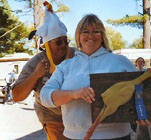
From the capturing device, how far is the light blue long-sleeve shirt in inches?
61.5

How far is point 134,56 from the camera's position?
13742 mm

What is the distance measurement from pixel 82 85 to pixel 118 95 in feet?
0.92

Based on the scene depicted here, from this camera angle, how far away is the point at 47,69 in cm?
220

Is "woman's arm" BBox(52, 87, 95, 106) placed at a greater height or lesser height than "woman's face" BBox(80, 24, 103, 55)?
lesser

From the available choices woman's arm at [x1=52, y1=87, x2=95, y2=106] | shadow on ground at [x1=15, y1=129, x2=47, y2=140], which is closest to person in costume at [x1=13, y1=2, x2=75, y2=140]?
woman's arm at [x1=52, y1=87, x2=95, y2=106]

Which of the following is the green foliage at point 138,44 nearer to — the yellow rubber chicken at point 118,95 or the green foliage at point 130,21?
the green foliage at point 130,21

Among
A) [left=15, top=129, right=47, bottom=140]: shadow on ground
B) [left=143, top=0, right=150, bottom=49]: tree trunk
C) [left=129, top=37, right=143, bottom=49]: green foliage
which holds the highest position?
[left=143, top=0, right=150, bottom=49]: tree trunk

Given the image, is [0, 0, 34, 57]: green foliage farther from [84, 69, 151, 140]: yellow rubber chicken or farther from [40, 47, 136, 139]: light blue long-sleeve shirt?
[84, 69, 151, 140]: yellow rubber chicken

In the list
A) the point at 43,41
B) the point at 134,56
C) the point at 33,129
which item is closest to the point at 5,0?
the point at 134,56

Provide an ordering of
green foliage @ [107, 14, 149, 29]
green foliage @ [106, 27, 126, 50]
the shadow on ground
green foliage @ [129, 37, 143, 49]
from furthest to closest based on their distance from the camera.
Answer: green foliage @ [106, 27, 126, 50], green foliage @ [129, 37, 143, 49], green foliage @ [107, 14, 149, 29], the shadow on ground

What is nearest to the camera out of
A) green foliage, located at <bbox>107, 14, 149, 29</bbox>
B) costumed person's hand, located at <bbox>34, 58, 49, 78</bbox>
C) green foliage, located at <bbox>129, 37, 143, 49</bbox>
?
costumed person's hand, located at <bbox>34, 58, 49, 78</bbox>

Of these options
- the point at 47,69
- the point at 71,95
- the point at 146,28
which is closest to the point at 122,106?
the point at 71,95

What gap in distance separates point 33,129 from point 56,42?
5385mm

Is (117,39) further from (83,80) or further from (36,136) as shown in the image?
(83,80)
